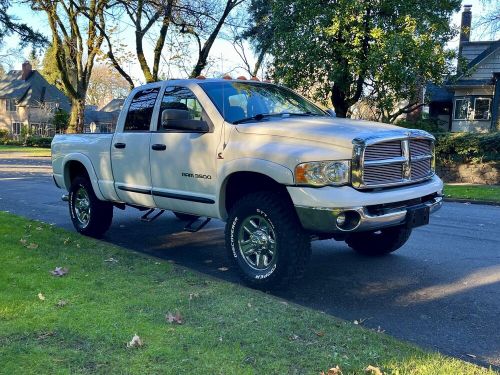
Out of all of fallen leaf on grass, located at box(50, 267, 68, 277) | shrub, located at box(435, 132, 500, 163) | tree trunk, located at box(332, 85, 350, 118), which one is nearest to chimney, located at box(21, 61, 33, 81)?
tree trunk, located at box(332, 85, 350, 118)

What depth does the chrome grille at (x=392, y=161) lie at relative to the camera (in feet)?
15.0

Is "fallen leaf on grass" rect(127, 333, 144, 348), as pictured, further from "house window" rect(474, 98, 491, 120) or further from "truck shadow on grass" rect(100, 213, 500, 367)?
"house window" rect(474, 98, 491, 120)

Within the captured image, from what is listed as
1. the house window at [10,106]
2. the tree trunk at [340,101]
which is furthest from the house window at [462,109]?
the house window at [10,106]

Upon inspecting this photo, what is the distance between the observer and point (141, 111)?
675cm

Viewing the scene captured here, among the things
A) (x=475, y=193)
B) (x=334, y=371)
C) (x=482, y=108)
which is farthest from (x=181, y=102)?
(x=482, y=108)

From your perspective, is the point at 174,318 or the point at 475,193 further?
the point at 475,193

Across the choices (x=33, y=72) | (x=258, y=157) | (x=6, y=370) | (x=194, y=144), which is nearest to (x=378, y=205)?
(x=258, y=157)

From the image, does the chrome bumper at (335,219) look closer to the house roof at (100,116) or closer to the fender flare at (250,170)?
the fender flare at (250,170)

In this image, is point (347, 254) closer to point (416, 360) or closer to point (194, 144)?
point (194, 144)

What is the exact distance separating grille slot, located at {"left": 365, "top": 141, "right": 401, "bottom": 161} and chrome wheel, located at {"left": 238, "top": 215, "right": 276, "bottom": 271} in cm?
116

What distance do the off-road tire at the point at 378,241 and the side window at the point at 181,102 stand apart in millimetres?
2417

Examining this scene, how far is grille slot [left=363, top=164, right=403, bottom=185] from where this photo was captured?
183 inches

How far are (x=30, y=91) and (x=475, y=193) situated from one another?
201 ft

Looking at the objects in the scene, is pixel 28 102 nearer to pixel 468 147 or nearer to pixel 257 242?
pixel 468 147
